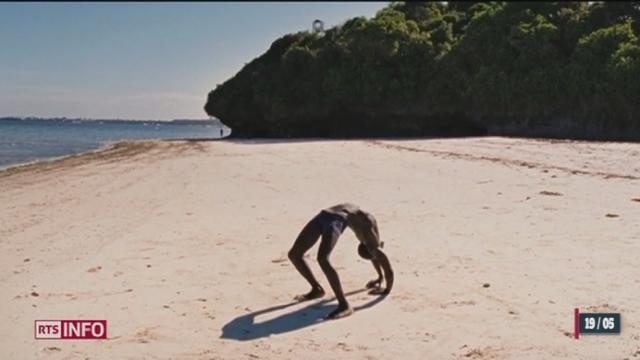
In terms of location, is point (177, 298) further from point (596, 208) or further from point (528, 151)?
point (528, 151)

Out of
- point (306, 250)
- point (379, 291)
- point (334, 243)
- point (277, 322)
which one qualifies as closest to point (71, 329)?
point (277, 322)

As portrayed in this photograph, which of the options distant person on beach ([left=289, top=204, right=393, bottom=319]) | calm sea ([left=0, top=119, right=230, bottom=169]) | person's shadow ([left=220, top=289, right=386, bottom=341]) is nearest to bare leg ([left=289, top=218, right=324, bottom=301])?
distant person on beach ([left=289, top=204, right=393, bottom=319])

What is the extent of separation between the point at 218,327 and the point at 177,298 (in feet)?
3.05

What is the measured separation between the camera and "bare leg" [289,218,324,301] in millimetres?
6152

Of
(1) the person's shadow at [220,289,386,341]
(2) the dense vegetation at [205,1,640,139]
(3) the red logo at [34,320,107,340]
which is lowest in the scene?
(1) the person's shadow at [220,289,386,341]

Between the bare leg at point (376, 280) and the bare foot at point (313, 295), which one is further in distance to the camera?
the bare leg at point (376, 280)

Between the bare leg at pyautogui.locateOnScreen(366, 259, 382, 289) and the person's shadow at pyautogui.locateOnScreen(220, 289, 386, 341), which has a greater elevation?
the bare leg at pyautogui.locateOnScreen(366, 259, 382, 289)

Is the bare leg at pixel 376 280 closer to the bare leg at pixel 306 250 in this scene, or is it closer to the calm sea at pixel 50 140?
the bare leg at pixel 306 250

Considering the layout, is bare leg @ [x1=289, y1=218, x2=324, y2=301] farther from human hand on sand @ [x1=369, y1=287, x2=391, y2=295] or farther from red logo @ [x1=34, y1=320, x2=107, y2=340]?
→ red logo @ [x1=34, y1=320, x2=107, y2=340]

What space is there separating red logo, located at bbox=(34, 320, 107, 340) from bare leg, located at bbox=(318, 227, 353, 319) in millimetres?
2053

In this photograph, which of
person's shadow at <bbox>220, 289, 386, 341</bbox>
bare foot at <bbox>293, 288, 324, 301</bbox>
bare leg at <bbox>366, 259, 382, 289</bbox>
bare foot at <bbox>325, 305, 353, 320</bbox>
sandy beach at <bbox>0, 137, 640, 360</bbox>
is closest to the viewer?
sandy beach at <bbox>0, 137, 640, 360</bbox>

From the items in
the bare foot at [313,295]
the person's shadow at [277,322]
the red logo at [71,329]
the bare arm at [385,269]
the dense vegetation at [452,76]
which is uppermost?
the dense vegetation at [452,76]

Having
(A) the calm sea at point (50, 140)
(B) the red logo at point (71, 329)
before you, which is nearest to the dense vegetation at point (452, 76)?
(A) the calm sea at point (50, 140)

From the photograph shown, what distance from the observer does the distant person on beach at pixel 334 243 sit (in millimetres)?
5922
